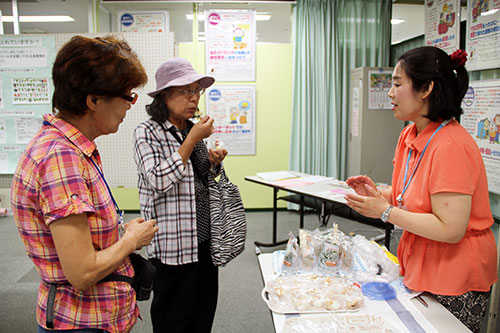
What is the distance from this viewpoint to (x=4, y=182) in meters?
3.50

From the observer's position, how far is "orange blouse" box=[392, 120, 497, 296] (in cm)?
114

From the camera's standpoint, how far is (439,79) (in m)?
1.22

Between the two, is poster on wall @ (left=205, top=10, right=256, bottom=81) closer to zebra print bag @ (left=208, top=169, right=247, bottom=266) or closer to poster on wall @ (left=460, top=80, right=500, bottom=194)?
poster on wall @ (left=460, top=80, right=500, bottom=194)

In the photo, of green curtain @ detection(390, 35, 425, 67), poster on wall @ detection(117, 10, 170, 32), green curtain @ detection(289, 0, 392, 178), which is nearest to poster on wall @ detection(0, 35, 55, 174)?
poster on wall @ detection(117, 10, 170, 32)

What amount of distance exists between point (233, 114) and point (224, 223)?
125 inches

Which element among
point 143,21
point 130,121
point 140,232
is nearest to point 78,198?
point 140,232

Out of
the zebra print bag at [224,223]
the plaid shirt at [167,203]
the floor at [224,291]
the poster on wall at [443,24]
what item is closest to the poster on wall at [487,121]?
the poster on wall at [443,24]

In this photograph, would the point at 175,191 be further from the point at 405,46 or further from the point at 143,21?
the point at 405,46

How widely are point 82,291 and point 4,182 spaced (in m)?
3.19

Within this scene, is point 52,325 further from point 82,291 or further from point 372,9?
point 372,9

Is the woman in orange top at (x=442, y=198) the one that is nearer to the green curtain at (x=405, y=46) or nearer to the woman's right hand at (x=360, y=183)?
the woman's right hand at (x=360, y=183)

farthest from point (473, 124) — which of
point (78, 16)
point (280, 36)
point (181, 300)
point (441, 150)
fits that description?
point (78, 16)

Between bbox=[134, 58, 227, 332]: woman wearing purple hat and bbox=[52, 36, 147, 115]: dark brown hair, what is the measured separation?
21.1 inches

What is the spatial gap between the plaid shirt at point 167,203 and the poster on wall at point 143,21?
3.46 metres
